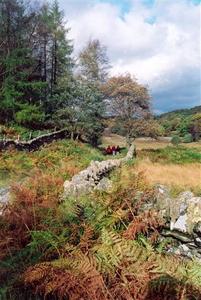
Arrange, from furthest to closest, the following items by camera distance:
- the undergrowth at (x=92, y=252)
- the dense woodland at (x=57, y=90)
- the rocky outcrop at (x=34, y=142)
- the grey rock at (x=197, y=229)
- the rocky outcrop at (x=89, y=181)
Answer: the dense woodland at (x=57, y=90)
the rocky outcrop at (x=34, y=142)
the rocky outcrop at (x=89, y=181)
the grey rock at (x=197, y=229)
the undergrowth at (x=92, y=252)

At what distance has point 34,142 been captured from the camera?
31719 millimetres

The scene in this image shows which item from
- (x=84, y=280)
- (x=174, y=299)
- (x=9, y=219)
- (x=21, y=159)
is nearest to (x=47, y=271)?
(x=84, y=280)

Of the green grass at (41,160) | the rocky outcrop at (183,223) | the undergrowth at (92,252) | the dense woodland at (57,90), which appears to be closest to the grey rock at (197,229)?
the rocky outcrop at (183,223)

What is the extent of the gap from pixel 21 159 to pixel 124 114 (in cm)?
1615

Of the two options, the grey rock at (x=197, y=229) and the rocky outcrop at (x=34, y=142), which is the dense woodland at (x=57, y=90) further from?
the grey rock at (x=197, y=229)

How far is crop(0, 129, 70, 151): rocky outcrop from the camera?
28141mm

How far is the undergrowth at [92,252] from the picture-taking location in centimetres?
598

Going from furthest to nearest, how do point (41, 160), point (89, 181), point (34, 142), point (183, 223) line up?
point (34, 142)
point (41, 160)
point (89, 181)
point (183, 223)

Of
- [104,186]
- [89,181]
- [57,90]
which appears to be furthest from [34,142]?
[104,186]

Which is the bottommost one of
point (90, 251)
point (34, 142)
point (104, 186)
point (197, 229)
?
point (90, 251)

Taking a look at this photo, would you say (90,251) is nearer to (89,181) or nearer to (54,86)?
(89,181)

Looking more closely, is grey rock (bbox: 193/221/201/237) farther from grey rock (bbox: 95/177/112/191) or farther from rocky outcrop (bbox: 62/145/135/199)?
rocky outcrop (bbox: 62/145/135/199)

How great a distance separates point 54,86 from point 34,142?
40.3 ft

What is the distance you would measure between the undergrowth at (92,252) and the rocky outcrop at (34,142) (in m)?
19.5
